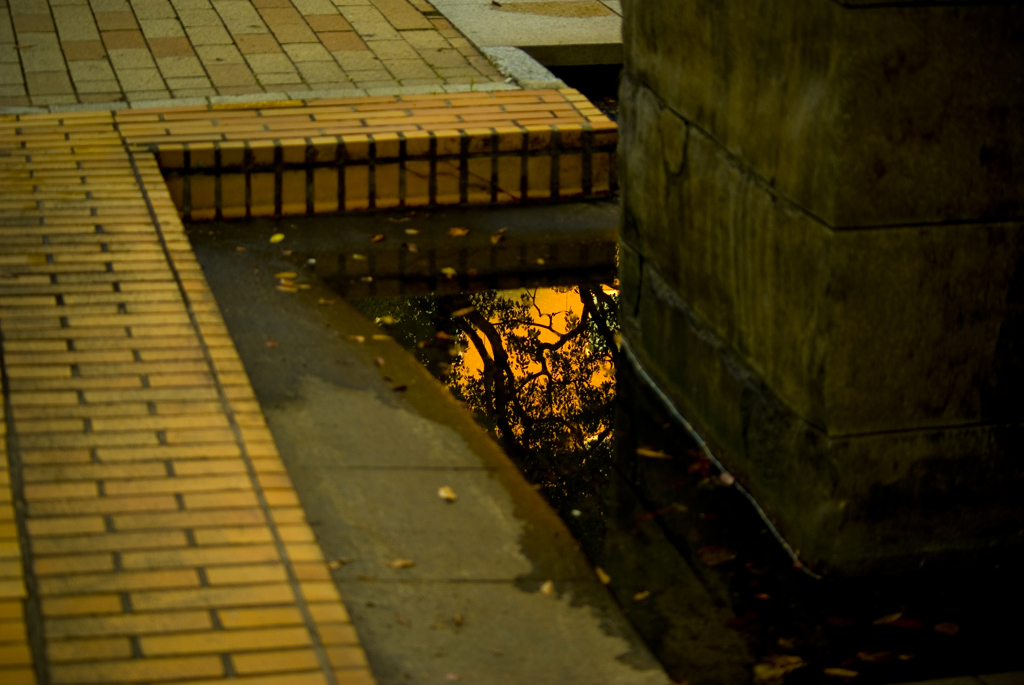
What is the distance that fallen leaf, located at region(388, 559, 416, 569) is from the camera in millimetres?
3363

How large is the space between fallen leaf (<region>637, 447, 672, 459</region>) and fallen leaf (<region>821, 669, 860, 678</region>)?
42.3 inches

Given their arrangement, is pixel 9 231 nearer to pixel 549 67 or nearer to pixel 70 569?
pixel 70 569

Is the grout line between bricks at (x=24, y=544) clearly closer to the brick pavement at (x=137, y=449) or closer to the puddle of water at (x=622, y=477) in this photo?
the brick pavement at (x=137, y=449)

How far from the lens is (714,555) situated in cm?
355

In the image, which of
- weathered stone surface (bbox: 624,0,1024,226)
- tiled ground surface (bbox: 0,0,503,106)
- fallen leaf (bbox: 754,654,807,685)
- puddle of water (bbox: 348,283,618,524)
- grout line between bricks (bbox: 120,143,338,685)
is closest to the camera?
grout line between bricks (bbox: 120,143,338,685)

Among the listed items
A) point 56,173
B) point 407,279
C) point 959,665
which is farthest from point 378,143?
point 959,665

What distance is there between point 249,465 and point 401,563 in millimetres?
460

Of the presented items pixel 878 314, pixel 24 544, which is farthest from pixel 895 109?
pixel 24 544

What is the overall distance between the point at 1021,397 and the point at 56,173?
3515 mm

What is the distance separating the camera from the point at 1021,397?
3332 mm

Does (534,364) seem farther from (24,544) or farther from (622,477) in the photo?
(24,544)

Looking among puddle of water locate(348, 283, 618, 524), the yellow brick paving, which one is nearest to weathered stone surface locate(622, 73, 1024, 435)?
puddle of water locate(348, 283, 618, 524)

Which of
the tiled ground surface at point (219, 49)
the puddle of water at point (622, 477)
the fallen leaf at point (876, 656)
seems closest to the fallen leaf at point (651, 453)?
the puddle of water at point (622, 477)

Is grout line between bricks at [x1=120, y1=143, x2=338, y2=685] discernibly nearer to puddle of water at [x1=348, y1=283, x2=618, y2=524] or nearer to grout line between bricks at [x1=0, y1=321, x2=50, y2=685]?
grout line between bricks at [x1=0, y1=321, x2=50, y2=685]
